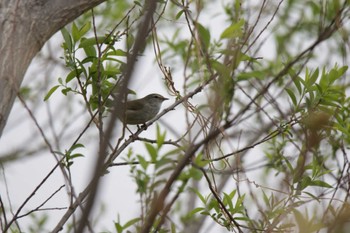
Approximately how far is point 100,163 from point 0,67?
1.88m

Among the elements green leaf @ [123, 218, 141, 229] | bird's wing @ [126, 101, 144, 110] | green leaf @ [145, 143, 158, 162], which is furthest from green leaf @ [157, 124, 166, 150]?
Answer: bird's wing @ [126, 101, 144, 110]

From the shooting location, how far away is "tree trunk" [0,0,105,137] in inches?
126

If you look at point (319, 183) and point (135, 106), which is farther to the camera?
point (135, 106)

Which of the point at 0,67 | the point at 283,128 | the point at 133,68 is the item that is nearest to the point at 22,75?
the point at 0,67

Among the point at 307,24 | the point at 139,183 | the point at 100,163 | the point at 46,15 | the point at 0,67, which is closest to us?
the point at 100,163

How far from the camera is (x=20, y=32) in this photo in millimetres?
3314

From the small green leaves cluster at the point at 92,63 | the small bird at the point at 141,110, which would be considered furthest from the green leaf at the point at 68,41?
the small bird at the point at 141,110

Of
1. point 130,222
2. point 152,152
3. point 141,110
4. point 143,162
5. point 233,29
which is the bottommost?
point 130,222

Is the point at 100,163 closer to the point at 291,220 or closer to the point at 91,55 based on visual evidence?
the point at 291,220

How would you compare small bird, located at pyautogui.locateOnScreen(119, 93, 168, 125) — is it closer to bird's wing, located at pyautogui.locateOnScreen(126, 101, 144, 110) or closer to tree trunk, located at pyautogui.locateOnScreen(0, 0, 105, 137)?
bird's wing, located at pyautogui.locateOnScreen(126, 101, 144, 110)

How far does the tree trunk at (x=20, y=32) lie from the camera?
126 inches

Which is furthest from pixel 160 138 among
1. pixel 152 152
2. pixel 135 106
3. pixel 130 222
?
pixel 135 106

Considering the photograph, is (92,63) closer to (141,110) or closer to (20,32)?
(20,32)

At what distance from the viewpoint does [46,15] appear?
11.3 ft
